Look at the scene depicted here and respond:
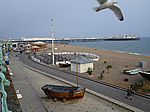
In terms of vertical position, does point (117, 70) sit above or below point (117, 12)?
below

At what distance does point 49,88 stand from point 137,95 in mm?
5531

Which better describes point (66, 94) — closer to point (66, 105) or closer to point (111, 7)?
point (66, 105)

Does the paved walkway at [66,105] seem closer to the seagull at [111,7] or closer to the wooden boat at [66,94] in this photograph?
the wooden boat at [66,94]

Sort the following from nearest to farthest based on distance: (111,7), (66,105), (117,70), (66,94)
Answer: (111,7)
(66,105)
(66,94)
(117,70)

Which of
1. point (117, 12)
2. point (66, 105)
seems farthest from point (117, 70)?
point (117, 12)

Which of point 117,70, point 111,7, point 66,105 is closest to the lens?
point 111,7

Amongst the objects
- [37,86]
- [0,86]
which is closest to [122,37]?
[37,86]

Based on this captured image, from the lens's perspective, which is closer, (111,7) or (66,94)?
(111,7)

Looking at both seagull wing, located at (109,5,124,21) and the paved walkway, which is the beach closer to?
the paved walkway

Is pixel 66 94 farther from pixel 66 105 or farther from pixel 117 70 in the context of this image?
pixel 117 70

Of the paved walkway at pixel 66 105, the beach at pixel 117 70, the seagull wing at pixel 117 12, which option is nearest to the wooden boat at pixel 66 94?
the paved walkway at pixel 66 105

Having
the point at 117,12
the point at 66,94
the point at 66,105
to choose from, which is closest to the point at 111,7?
the point at 117,12

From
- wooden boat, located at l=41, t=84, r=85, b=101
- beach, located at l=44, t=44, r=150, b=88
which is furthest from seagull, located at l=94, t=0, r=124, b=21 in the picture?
beach, located at l=44, t=44, r=150, b=88

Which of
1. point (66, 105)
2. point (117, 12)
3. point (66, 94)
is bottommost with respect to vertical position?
point (66, 105)
